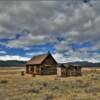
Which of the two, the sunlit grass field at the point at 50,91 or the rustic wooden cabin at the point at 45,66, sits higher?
the rustic wooden cabin at the point at 45,66

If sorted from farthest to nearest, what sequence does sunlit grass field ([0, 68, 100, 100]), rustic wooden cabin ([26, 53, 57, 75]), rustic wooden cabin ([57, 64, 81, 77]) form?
rustic wooden cabin ([26, 53, 57, 75]) → rustic wooden cabin ([57, 64, 81, 77]) → sunlit grass field ([0, 68, 100, 100])

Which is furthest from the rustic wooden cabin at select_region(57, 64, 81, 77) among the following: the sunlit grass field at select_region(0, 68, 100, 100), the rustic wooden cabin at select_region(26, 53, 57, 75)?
the sunlit grass field at select_region(0, 68, 100, 100)

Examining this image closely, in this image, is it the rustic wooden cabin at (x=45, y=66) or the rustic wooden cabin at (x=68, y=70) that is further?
the rustic wooden cabin at (x=45, y=66)

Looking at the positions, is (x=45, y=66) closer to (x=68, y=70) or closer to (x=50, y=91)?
(x=68, y=70)

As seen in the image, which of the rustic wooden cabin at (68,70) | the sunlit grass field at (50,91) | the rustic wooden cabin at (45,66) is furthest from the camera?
the rustic wooden cabin at (45,66)

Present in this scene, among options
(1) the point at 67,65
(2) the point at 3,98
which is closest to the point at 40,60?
(1) the point at 67,65

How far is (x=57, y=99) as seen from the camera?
17344mm

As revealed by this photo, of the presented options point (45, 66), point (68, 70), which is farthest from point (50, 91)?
point (45, 66)

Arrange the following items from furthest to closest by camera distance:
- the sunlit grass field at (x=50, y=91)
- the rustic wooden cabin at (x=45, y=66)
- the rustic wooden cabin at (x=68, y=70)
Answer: the rustic wooden cabin at (x=45, y=66)
the rustic wooden cabin at (x=68, y=70)
the sunlit grass field at (x=50, y=91)

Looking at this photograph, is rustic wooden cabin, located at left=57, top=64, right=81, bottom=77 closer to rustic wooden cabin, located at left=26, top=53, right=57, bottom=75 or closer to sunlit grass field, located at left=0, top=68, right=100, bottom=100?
rustic wooden cabin, located at left=26, top=53, right=57, bottom=75

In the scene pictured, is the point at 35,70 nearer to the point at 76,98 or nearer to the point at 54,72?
the point at 54,72

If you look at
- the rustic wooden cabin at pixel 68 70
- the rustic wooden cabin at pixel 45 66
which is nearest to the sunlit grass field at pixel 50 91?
the rustic wooden cabin at pixel 68 70

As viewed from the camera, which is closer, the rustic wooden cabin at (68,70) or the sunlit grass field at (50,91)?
the sunlit grass field at (50,91)

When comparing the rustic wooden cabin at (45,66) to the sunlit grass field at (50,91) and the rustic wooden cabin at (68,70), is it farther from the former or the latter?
the sunlit grass field at (50,91)
